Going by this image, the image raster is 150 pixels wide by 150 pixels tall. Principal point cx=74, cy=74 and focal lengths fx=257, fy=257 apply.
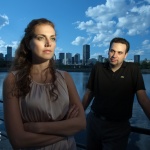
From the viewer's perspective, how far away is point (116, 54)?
2.95 m

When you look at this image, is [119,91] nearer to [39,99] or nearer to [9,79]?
[39,99]

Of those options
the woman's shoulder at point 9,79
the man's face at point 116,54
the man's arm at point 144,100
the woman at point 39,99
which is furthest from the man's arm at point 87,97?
→ the woman's shoulder at point 9,79

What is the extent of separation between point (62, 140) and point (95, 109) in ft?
3.89

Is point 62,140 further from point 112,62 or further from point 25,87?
point 112,62

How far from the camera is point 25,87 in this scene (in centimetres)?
196

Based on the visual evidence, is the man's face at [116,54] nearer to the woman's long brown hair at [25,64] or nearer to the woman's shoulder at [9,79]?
the woman's long brown hair at [25,64]

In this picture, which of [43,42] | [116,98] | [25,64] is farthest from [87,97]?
[43,42]

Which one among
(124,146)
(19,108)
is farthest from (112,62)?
(19,108)

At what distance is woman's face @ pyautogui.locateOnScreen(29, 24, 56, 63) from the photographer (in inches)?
79.5

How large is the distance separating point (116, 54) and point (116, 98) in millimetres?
503

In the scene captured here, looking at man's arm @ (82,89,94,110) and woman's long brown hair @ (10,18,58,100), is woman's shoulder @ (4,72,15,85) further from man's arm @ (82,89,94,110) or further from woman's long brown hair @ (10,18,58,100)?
man's arm @ (82,89,94,110)

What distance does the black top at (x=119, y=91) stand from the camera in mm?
A: 2904

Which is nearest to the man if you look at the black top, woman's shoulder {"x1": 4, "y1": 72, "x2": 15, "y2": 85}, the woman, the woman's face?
the black top

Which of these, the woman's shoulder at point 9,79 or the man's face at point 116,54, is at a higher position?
the man's face at point 116,54
